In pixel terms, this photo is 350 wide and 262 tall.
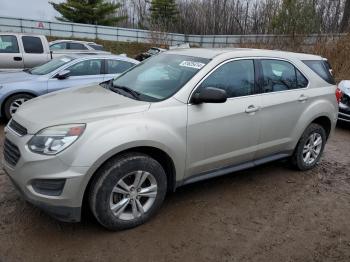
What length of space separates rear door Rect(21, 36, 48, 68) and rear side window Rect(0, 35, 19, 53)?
0.23 meters

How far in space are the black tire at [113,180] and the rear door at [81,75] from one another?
174 inches

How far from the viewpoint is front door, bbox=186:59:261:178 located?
3.60 m

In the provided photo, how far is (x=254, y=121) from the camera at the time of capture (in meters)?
4.02

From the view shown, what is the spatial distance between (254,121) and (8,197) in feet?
9.13

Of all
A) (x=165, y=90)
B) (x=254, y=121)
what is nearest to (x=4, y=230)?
(x=165, y=90)

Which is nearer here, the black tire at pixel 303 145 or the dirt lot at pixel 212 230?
the dirt lot at pixel 212 230

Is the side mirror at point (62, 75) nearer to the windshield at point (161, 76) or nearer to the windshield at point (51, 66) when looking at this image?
the windshield at point (51, 66)

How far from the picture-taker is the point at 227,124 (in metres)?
3.78

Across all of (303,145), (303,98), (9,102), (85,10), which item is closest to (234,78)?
(303,98)

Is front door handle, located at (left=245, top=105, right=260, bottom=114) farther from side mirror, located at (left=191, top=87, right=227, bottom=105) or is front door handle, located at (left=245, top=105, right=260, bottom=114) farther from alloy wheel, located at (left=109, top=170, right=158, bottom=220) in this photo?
alloy wheel, located at (left=109, top=170, right=158, bottom=220)

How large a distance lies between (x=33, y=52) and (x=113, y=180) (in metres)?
8.67

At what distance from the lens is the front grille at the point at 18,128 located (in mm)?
3145

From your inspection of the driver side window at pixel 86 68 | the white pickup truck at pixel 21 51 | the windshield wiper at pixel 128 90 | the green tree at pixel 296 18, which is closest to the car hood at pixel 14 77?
the driver side window at pixel 86 68

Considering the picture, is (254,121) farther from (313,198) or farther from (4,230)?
(4,230)
